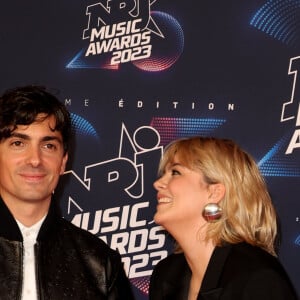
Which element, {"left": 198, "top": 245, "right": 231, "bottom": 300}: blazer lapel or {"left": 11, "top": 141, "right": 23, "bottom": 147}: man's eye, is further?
{"left": 11, "top": 141, "right": 23, "bottom": 147}: man's eye

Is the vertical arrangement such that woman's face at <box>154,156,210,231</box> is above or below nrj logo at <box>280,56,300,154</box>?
below

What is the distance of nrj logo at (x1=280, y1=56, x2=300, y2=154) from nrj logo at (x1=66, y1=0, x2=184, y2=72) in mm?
496

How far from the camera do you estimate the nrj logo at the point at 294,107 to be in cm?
311

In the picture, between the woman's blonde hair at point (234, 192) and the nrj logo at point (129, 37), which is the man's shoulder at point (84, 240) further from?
the nrj logo at point (129, 37)

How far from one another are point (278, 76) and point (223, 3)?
40 centimetres

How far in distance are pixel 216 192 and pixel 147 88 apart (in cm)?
77

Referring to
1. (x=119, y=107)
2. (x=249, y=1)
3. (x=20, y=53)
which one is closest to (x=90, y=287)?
(x=119, y=107)

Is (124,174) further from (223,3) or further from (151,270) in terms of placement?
(223,3)

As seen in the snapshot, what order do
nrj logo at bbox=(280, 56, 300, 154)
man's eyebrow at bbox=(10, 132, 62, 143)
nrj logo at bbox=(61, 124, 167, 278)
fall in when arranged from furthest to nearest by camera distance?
nrj logo at bbox=(61, 124, 167, 278)
nrj logo at bbox=(280, 56, 300, 154)
man's eyebrow at bbox=(10, 132, 62, 143)

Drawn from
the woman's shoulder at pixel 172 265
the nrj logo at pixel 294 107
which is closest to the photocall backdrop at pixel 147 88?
the nrj logo at pixel 294 107

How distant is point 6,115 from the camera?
2.64 metres

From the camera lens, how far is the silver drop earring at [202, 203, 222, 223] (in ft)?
8.66

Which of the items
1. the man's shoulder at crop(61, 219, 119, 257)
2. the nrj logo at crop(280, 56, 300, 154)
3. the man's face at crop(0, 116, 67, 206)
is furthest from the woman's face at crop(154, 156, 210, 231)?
the nrj logo at crop(280, 56, 300, 154)

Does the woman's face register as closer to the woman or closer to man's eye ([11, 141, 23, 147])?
the woman
